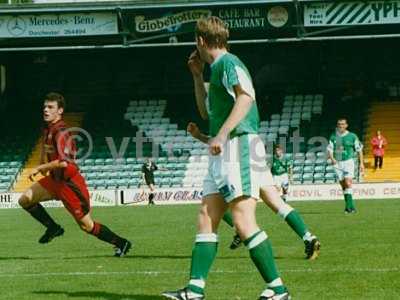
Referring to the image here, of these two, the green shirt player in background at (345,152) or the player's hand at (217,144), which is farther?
the green shirt player in background at (345,152)

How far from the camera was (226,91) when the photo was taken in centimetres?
736

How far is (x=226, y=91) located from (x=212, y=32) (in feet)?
1.48

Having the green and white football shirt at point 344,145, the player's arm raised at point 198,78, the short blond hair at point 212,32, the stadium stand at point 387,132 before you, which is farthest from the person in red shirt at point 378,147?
the short blond hair at point 212,32

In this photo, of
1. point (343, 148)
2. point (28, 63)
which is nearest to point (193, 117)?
point (28, 63)

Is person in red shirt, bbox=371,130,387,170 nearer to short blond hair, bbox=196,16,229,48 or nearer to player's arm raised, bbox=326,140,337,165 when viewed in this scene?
player's arm raised, bbox=326,140,337,165

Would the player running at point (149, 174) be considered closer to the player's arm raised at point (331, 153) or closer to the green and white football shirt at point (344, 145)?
the green and white football shirt at point (344, 145)

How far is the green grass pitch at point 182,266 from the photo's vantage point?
8.38 metres

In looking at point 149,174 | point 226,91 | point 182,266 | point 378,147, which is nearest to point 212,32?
point 226,91

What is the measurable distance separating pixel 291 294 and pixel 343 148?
13235 mm

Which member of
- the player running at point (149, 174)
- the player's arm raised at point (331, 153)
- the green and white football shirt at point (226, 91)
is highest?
the green and white football shirt at point (226, 91)

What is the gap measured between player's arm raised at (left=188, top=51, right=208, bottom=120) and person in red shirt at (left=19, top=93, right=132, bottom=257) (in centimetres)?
311

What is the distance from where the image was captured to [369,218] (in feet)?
62.0

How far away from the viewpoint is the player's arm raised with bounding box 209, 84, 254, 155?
7.01 m

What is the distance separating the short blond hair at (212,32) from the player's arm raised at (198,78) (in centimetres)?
48
